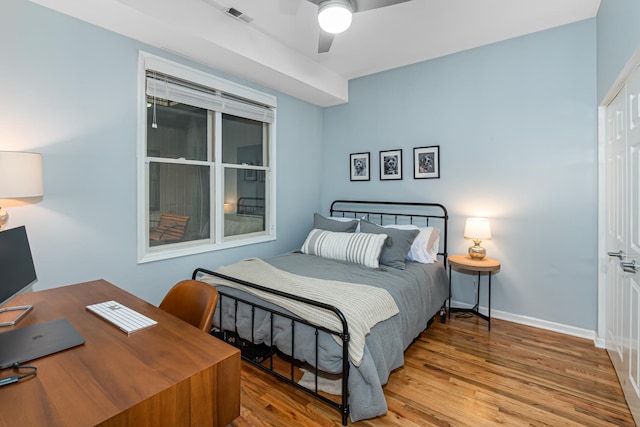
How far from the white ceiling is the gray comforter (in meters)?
1.97

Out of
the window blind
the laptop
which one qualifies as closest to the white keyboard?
the laptop

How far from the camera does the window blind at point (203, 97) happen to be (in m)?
2.70

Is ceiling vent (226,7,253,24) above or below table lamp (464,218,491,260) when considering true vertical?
above

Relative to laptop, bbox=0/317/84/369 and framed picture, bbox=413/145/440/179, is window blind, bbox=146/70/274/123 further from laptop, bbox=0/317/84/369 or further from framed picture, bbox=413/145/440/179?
laptop, bbox=0/317/84/369

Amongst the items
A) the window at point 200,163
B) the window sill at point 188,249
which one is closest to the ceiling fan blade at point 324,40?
the window at point 200,163

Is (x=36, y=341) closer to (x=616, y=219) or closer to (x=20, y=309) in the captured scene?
(x=20, y=309)

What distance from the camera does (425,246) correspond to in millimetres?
3229

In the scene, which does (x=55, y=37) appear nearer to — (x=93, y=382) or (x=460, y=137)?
(x=93, y=382)

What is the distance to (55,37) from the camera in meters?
2.20

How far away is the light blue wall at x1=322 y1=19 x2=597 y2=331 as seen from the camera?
282 centimetres

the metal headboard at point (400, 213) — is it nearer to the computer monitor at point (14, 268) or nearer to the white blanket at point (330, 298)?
the white blanket at point (330, 298)

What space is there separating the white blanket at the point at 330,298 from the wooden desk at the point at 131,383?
0.83m

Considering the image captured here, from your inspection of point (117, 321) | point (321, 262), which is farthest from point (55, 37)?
point (321, 262)

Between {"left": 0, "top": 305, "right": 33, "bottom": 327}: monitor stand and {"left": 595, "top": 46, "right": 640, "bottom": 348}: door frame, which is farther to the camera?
{"left": 595, "top": 46, "right": 640, "bottom": 348}: door frame
